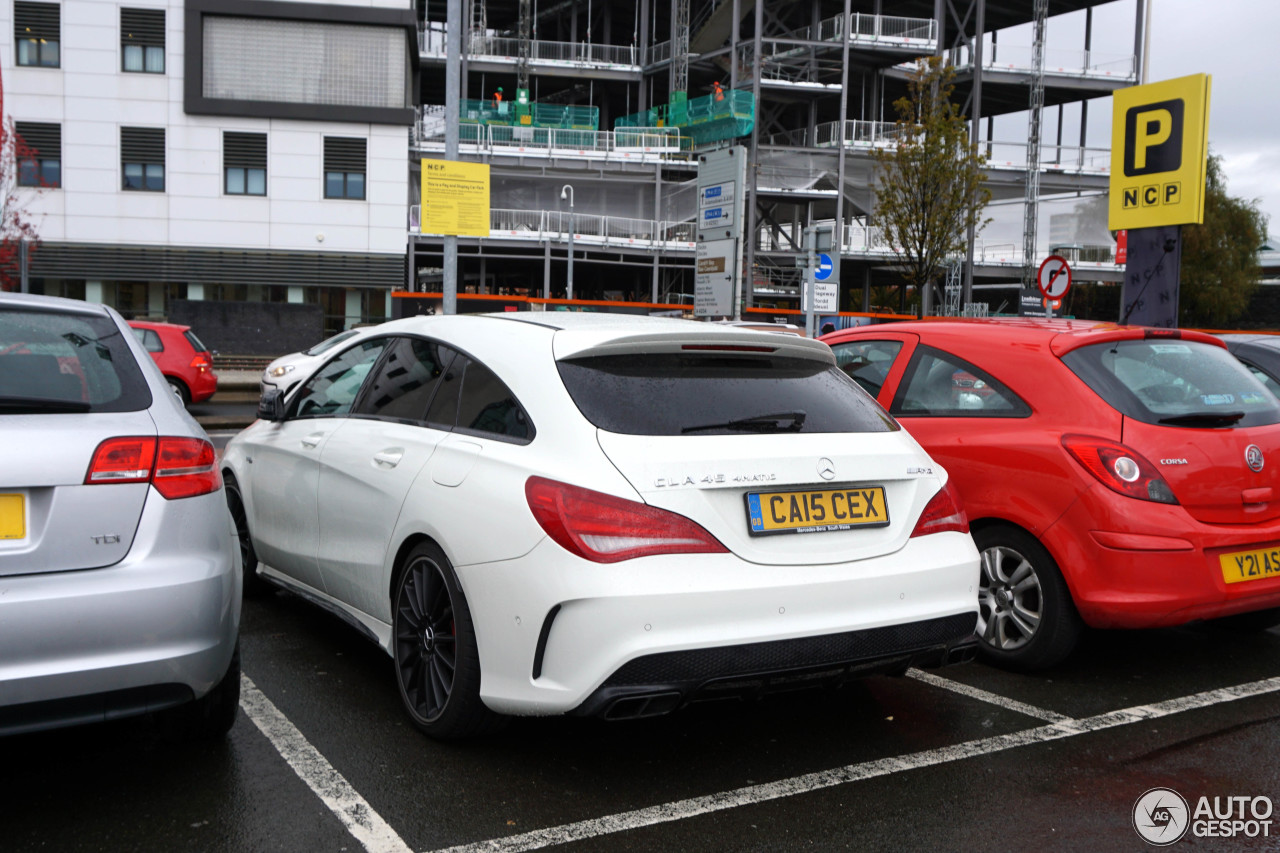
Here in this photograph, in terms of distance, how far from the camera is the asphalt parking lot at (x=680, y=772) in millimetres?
2934

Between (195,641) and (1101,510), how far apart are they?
3.31m

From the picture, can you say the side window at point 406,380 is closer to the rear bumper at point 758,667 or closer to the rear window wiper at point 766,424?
the rear window wiper at point 766,424

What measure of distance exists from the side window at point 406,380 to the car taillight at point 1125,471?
258cm

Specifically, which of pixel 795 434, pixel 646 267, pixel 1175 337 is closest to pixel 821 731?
pixel 795 434

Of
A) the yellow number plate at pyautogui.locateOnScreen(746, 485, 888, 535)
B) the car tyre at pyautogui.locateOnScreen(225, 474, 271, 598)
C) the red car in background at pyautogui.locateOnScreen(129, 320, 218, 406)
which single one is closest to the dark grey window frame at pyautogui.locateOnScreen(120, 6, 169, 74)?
the red car in background at pyautogui.locateOnScreen(129, 320, 218, 406)

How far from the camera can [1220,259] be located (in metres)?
54.1

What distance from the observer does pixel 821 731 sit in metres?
3.78

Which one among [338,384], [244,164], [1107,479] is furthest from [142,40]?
[1107,479]

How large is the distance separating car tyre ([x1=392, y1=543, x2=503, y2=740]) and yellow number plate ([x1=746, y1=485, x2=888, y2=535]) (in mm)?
963

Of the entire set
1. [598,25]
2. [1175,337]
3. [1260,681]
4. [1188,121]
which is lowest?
[1260,681]

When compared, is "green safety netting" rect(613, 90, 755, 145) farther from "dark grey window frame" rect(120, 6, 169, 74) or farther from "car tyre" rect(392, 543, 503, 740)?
"car tyre" rect(392, 543, 503, 740)

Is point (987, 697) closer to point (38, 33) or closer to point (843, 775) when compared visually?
point (843, 775)

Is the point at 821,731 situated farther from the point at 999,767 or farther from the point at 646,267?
the point at 646,267

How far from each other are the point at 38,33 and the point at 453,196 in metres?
24.3
